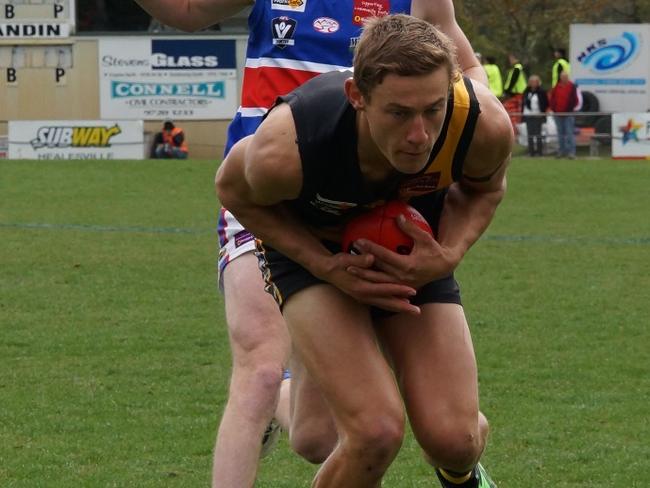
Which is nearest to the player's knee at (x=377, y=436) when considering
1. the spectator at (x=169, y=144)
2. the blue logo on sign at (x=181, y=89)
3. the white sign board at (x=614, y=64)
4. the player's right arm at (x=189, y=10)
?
the player's right arm at (x=189, y=10)

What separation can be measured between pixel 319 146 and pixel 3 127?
28.1m

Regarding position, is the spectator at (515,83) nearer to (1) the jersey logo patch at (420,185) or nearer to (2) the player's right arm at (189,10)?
(2) the player's right arm at (189,10)

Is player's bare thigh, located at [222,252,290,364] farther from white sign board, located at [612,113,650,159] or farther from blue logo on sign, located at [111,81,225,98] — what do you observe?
blue logo on sign, located at [111,81,225,98]

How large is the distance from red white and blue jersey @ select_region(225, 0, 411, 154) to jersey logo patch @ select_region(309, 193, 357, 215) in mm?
979

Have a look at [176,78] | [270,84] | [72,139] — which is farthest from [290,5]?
[176,78]

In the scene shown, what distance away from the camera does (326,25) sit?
5574 millimetres

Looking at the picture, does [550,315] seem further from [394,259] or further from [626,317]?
[394,259]

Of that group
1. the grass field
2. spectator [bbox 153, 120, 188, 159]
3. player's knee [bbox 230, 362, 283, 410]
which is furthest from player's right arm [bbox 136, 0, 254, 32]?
spectator [bbox 153, 120, 188, 159]

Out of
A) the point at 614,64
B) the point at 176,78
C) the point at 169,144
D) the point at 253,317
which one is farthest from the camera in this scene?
the point at 614,64

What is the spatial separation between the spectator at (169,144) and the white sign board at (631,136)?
28.3 ft

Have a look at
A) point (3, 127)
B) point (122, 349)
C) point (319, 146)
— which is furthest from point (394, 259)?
point (3, 127)

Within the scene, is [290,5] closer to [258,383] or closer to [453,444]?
[258,383]

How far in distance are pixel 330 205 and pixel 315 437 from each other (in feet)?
3.74

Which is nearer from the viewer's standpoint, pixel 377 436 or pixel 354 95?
pixel 354 95
